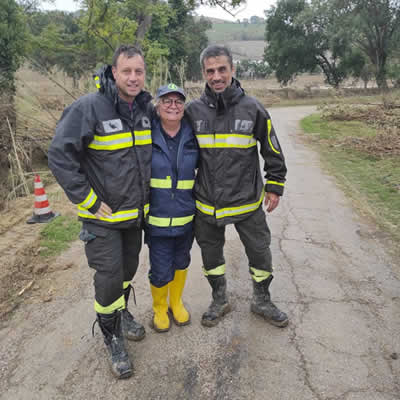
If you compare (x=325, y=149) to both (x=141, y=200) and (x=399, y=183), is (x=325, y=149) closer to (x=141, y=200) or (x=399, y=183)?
(x=399, y=183)

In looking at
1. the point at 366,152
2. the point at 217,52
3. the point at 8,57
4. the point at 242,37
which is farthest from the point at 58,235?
the point at 242,37

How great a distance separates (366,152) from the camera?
9.62 metres

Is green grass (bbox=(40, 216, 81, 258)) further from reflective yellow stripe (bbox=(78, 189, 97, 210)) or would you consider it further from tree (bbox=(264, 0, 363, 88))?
tree (bbox=(264, 0, 363, 88))

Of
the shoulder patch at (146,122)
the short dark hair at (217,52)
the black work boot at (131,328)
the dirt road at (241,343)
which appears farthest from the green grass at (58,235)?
the short dark hair at (217,52)

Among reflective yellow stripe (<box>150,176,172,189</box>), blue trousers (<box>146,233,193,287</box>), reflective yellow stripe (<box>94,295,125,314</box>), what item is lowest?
reflective yellow stripe (<box>94,295,125,314</box>)

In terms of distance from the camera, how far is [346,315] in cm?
309

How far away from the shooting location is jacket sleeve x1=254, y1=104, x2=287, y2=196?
274 cm

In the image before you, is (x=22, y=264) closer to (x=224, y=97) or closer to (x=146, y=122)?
(x=146, y=122)

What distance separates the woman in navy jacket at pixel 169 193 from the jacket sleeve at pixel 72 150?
49 cm

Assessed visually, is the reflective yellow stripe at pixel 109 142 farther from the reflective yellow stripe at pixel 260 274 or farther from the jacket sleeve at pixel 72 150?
the reflective yellow stripe at pixel 260 274

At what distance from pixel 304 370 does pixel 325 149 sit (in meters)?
8.93

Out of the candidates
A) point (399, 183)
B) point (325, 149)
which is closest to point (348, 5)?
point (325, 149)

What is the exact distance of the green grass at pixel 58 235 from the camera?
14.5 feet

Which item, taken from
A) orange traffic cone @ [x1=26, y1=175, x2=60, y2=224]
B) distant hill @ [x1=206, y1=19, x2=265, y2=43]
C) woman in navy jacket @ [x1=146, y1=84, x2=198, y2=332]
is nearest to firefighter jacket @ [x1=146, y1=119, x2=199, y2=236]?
woman in navy jacket @ [x1=146, y1=84, x2=198, y2=332]
